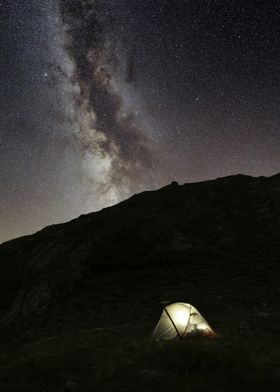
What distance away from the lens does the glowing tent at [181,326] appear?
17938 millimetres

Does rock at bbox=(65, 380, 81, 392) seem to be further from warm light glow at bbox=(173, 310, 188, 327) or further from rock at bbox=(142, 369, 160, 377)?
warm light glow at bbox=(173, 310, 188, 327)

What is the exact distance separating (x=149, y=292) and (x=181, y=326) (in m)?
13.6

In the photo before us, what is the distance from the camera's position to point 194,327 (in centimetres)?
1805

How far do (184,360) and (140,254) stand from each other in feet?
93.0

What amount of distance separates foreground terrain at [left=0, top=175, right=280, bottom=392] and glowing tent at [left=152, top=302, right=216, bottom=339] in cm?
68

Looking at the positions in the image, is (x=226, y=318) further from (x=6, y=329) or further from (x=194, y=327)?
→ (x=6, y=329)

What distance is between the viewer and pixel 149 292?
31.7 meters

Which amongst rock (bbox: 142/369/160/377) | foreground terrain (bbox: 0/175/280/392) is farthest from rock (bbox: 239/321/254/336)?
rock (bbox: 142/369/160/377)

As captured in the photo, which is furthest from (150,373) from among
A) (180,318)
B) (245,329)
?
(245,329)

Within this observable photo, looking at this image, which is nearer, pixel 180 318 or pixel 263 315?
pixel 180 318

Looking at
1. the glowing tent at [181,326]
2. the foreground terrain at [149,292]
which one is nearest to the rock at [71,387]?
the foreground terrain at [149,292]

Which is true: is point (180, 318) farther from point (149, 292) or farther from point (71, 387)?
point (149, 292)

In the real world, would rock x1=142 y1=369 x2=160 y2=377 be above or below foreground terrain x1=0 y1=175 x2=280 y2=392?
below

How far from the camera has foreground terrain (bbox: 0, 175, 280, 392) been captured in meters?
13.0
